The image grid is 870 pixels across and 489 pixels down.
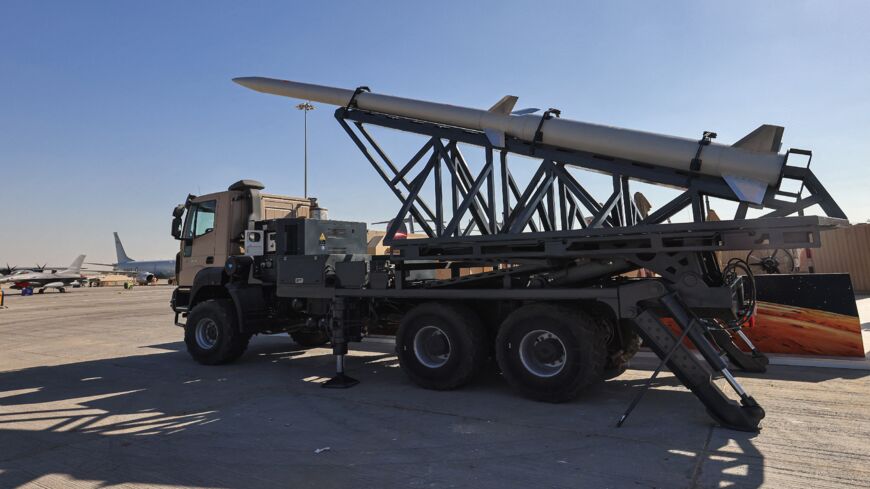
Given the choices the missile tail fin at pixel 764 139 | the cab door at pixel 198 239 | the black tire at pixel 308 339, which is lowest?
the black tire at pixel 308 339

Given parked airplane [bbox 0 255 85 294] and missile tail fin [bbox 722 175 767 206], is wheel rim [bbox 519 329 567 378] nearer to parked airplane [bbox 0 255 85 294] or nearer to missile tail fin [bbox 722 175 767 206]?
missile tail fin [bbox 722 175 767 206]

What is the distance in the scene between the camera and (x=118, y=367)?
28.6ft

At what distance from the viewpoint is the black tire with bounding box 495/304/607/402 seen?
5.52 metres

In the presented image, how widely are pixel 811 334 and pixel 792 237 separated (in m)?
4.16

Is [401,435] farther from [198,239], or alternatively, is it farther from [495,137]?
[198,239]

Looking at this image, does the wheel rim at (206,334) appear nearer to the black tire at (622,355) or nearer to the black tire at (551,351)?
the black tire at (551,351)

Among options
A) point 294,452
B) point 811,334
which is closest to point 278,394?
point 294,452

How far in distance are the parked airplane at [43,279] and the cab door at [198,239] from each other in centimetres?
4057

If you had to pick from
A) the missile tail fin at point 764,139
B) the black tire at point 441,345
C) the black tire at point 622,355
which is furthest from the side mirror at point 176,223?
the missile tail fin at point 764,139

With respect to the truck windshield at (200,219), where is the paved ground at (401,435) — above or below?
below

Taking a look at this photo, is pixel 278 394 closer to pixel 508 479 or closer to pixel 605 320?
pixel 508 479

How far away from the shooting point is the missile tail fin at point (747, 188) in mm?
5184

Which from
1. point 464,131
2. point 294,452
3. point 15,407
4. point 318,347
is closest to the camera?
point 294,452

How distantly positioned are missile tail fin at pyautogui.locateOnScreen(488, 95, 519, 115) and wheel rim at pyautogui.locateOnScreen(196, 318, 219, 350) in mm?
6106
